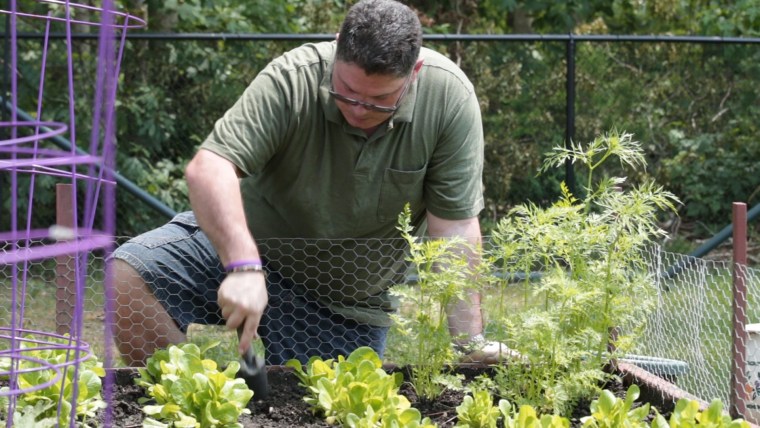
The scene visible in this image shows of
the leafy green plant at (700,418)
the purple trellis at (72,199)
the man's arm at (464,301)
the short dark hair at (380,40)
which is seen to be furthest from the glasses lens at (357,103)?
the leafy green plant at (700,418)

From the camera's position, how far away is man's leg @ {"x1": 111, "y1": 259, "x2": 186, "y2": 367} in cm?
283

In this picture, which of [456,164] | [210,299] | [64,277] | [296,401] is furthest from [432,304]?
[64,277]

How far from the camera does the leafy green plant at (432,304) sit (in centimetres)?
245

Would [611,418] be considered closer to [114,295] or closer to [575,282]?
[575,282]

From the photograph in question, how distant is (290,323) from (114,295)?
1.78 ft

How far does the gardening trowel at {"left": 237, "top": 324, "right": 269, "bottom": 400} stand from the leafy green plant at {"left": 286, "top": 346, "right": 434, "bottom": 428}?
103 mm

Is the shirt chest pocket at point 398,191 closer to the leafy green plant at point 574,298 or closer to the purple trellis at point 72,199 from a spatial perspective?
the leafy green plant at point 574,298

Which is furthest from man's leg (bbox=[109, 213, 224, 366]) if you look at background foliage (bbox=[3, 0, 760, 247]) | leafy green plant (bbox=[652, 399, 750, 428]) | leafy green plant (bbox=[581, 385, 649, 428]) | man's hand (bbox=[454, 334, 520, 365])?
background foliage (bbox=[3, 0, 760, 247])

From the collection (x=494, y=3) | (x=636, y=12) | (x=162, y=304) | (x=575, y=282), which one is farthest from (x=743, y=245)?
(x=636, y=12)

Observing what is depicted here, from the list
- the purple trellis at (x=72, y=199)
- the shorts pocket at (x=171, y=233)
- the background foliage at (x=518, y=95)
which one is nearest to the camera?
the purple trellis at (x=72, y=199)

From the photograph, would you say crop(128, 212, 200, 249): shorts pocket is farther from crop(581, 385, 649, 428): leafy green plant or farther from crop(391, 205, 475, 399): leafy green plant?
crop(581, 385, 649, 428): leafy green plant

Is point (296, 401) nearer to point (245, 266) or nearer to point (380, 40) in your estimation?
point (245, 266)

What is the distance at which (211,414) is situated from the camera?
221cm

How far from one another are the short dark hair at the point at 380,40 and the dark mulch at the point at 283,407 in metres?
0.81
